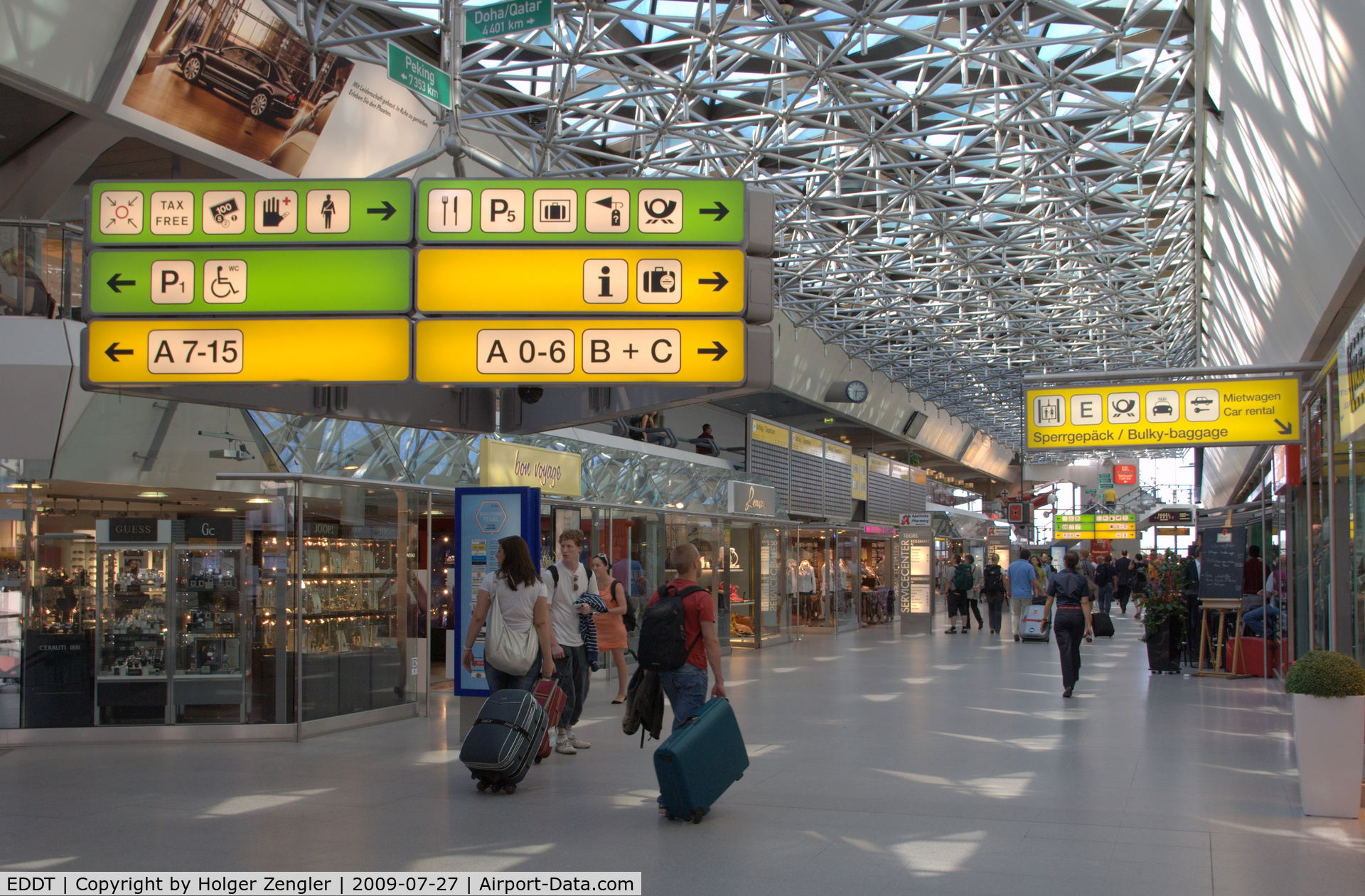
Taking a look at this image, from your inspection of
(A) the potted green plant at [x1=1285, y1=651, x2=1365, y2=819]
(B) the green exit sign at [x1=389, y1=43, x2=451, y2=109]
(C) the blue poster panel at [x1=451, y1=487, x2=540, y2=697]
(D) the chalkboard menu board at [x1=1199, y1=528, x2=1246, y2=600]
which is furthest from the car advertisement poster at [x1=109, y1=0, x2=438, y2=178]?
(D) the chalkboard menu board at [x1=1199, y1=528, x2=1246, y2=600]

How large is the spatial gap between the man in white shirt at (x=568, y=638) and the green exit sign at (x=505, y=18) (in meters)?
4.26

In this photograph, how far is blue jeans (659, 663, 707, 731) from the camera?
674 cm

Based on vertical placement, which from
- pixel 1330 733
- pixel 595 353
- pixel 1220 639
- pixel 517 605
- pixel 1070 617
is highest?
pixel 595 353

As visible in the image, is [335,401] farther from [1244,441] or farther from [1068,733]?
[1244,441]

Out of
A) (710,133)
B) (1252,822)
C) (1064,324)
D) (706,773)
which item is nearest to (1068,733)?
(1252,822)

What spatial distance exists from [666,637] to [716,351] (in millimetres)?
1908

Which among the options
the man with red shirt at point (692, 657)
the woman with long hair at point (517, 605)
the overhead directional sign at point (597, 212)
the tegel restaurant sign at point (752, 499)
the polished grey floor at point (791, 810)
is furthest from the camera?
the tegel restaurant sign at point (752, 499)

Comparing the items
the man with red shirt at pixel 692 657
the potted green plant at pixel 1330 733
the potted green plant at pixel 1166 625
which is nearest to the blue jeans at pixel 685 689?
the man with red shirt at pixel 692 657

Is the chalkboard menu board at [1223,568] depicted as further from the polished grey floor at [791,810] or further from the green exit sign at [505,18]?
the green exit sign at [505,18]

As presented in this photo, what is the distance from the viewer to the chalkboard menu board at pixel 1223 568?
14383 millimetres

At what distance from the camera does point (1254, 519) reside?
703 inches

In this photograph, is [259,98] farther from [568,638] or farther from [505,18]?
[568,638]

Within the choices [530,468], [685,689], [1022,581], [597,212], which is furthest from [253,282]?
[1022,581]

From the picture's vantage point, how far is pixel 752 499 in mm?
23047
